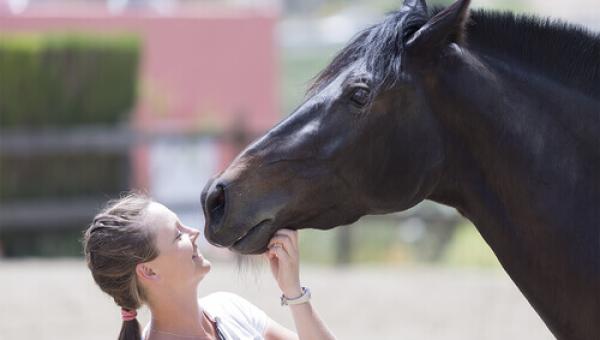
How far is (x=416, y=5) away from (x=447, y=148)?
0.39m

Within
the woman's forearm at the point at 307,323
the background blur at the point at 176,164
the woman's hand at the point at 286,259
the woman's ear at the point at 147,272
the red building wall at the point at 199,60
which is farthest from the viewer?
the red building wall at the point at 199,60

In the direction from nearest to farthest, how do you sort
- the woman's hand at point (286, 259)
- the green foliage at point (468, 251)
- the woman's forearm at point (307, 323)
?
1. the woman's hand at point (286, 259)
2. the woman's forearm at point (307, 323)
3. the green foliage at point (468, 251)

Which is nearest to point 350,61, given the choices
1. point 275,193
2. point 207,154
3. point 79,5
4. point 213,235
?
point 275,193

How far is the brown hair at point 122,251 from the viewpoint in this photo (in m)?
2.95

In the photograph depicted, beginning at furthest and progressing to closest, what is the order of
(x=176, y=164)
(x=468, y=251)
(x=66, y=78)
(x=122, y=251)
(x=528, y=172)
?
1. (x=66, y=78)
2. (x=176, y=164)
3. (x=468, y=251)
4. (x=122, y=251)
5. (x=528, y=172)

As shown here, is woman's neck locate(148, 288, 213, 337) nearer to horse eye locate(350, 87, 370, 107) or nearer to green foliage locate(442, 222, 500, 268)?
horse eye locate(350, 87, 370, 107)

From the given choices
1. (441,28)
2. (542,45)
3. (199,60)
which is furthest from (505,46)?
(199,60)

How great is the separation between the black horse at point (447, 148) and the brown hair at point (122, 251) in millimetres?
321

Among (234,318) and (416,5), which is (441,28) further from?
(234,318)

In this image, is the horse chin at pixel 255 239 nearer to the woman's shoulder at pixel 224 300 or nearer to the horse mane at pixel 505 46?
the horse mane at pixel 505 46

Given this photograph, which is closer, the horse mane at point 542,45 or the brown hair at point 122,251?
the horse mane at point 542,45

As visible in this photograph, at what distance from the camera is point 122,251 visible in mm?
2947

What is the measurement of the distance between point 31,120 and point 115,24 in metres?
4.09

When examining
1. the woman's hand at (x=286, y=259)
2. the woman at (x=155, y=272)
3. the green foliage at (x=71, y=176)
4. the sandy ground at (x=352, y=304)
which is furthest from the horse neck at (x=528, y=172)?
the green foliage at (x=71, y=176)
